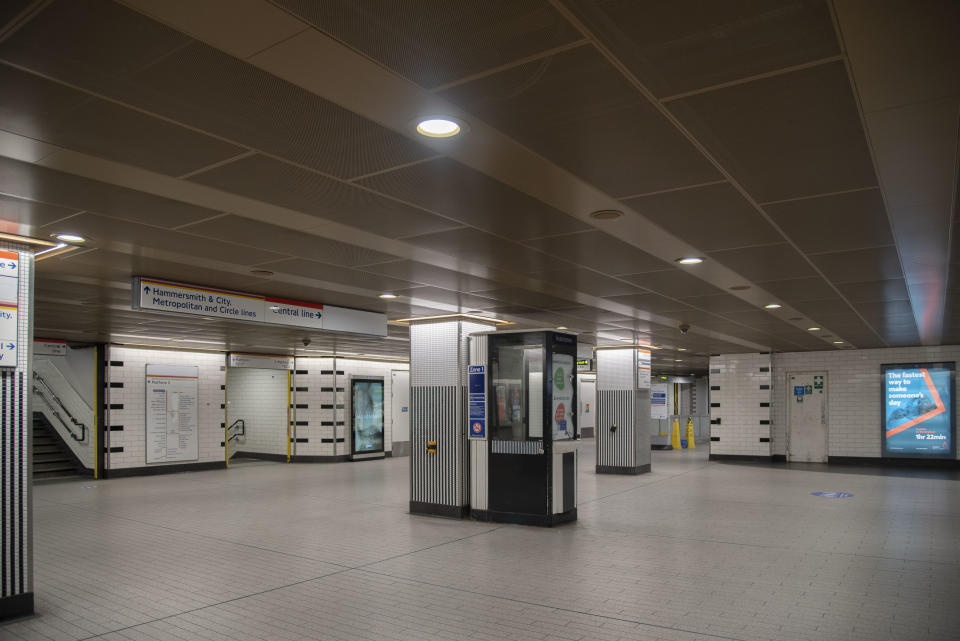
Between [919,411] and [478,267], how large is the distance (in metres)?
14.4

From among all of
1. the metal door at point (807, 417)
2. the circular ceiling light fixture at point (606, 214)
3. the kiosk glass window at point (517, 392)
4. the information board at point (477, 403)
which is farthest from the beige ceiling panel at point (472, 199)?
the metal door at point (807, 417)

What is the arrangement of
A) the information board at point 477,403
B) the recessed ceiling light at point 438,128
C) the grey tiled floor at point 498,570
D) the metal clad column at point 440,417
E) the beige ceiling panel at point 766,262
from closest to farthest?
the recessed ceiling light at point 438,128 → the grey tiled floor at point 498,570 → the beige ceiling panel at point 766,262 → the information board at point 477,403 → the metal clad column at point 440,417

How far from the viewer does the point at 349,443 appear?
741 inches

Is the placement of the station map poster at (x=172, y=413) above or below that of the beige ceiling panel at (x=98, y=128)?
below

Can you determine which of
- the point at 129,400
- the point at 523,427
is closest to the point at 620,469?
the point at 523,427

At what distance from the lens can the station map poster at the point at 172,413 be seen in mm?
15250

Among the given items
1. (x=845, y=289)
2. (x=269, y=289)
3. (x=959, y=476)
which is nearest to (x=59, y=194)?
(x=269, y=289)

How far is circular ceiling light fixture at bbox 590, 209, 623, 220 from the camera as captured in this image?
458 centimetres

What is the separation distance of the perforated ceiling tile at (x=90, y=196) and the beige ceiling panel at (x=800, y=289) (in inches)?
230

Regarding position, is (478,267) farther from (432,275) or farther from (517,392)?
(517,392)

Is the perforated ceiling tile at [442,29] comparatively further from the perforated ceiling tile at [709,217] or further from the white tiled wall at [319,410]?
the white tiled wall at [319,410]

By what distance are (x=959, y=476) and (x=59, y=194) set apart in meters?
16.5

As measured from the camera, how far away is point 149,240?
538 centimetres

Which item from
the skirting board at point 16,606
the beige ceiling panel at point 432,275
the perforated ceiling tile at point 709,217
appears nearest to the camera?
the perforated ceiling tile at point 709,217
